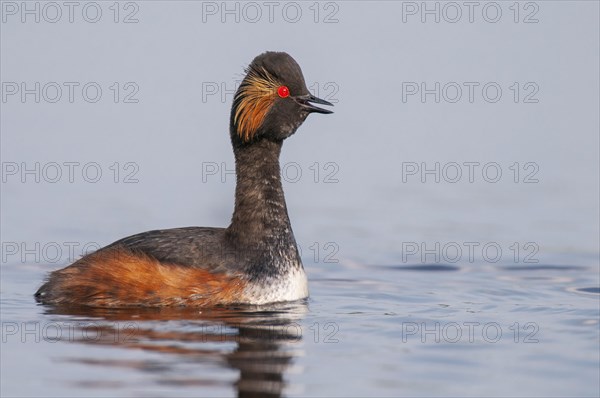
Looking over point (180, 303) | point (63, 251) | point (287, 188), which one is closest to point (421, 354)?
point (180, 303)

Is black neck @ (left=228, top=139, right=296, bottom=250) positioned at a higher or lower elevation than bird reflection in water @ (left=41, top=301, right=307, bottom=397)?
higher

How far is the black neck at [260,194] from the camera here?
1520 centimetres

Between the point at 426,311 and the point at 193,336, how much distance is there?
9.45ft

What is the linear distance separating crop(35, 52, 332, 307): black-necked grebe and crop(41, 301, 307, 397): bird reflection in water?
0.71ft

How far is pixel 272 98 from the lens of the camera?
15.0 meters

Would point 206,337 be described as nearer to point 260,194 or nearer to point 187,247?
point 187,247

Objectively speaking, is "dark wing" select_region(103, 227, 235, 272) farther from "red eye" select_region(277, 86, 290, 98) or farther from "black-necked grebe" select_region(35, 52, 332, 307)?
"red eye" select_region(277, 86, 290, 98)

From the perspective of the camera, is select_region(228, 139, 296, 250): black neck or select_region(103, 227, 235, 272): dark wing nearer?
select_region(103, 227, 235, 272): dark wing

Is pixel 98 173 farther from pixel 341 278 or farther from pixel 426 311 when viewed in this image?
pixel 426 311

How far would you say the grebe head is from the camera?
14953 mm

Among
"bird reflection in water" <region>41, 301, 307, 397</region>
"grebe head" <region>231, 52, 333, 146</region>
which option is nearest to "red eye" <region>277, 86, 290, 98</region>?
"grebe head" <region>231, 52, 333, 146</region>

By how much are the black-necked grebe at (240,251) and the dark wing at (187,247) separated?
0.04ft

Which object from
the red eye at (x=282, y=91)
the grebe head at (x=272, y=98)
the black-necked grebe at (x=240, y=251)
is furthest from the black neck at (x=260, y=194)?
the red eye at (x=282, y=91)

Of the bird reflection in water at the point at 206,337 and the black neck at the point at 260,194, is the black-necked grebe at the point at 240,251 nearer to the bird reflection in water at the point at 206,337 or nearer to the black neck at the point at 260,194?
the black neck at the point at 260,194
